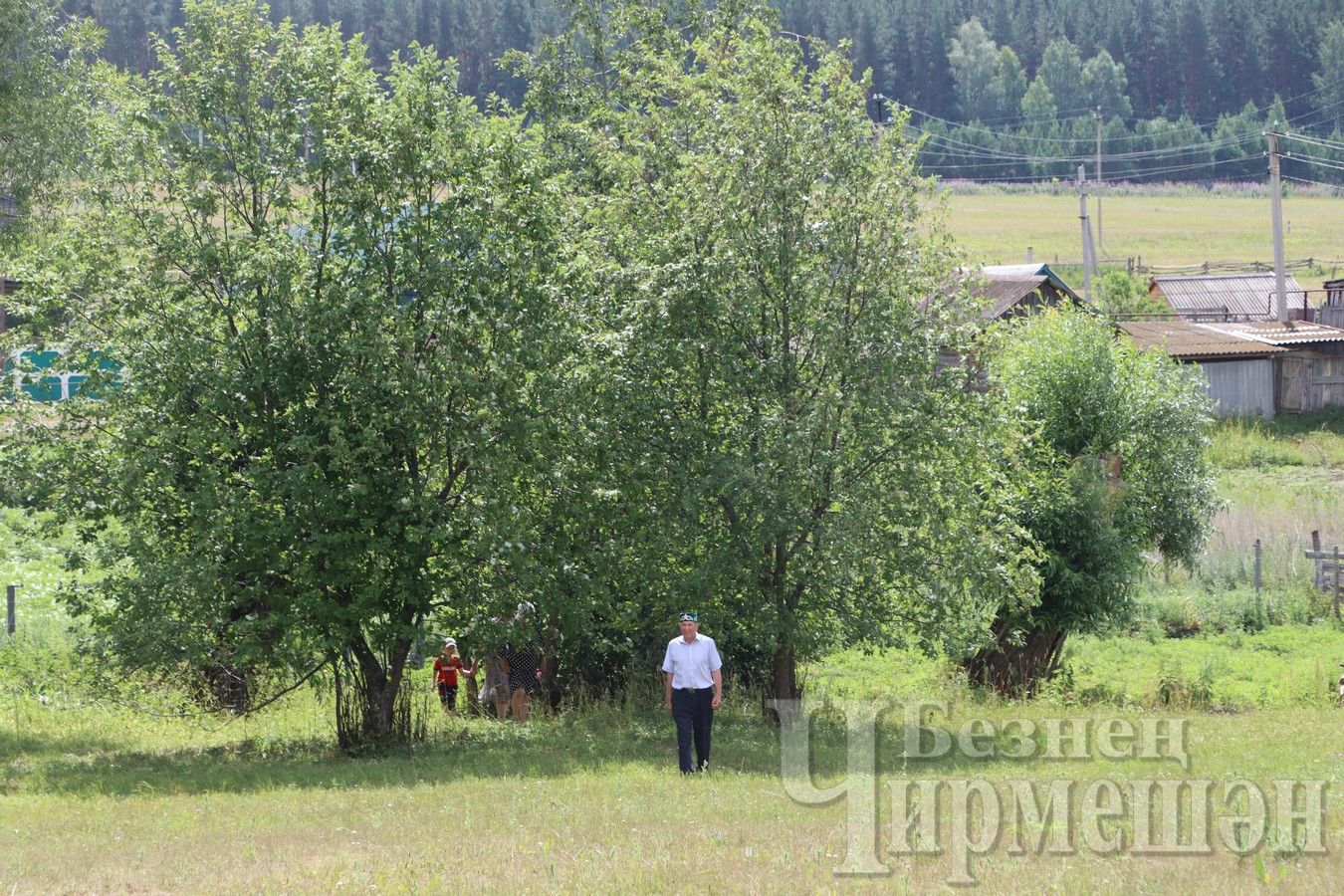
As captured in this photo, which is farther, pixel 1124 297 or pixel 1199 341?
pixel 1124 297

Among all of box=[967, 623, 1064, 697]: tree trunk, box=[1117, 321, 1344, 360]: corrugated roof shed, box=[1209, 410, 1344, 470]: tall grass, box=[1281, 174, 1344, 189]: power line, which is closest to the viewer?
box=[967, 623, 1064, 697]: tree trunk

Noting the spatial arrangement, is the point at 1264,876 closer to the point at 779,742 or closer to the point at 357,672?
the point at 779,742

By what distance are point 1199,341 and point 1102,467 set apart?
2950 centimetres


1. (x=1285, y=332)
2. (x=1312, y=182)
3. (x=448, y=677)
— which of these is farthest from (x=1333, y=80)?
(x=448, y=677)

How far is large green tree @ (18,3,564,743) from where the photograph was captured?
15906 millimetres

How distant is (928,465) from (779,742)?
402 cm

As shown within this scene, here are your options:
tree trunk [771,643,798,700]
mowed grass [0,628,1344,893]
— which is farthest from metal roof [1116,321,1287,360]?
tree trunk [771,643,798,700]

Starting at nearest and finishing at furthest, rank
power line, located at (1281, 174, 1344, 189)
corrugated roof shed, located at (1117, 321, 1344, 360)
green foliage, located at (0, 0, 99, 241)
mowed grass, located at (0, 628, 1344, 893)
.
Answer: mowed grass, located at (0, 628, 1344, 893)
green foliage, located at (0, 0, 99, 241)
corrugated roof shed, located at (1117, 321, 1344, 360)
power line, located at (1281, 174, 1344, 189)

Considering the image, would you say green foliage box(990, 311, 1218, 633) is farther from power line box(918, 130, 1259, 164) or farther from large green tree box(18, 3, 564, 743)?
power line box(918, 130, 1259, 164)

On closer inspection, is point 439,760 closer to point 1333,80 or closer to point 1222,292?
point 1222,292

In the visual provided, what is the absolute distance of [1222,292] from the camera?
242 ft

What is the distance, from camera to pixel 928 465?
18266mm

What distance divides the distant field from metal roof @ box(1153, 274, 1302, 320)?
1417 cm

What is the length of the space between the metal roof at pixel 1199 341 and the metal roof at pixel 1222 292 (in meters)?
17.8
